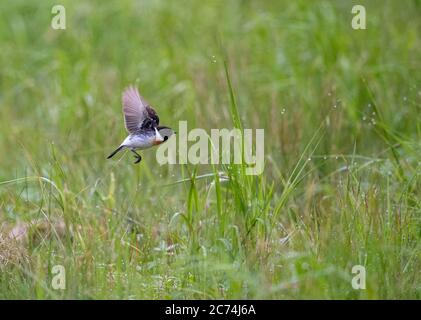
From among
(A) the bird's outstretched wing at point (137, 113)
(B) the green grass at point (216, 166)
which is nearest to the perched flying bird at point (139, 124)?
(A) the bird's outstretched wing at point (137, 113)

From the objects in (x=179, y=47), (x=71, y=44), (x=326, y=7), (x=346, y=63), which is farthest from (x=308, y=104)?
(x=71, y=44)

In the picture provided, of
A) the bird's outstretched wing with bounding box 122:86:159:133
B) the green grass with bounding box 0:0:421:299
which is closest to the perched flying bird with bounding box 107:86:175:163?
the bird's outstretched wing with bounding box 122:86:159:133

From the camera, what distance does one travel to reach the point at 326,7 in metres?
7.72

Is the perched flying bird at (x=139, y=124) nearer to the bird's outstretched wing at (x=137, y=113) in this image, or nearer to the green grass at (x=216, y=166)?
the bird's outstretched wing at (x=137, y=113)

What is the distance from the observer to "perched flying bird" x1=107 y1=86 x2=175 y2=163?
4398 mm

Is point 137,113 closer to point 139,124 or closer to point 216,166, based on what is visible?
point 139,124

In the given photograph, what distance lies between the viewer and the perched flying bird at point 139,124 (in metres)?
4.40

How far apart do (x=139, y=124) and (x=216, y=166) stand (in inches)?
23.1

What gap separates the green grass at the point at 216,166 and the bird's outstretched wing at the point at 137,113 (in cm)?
32

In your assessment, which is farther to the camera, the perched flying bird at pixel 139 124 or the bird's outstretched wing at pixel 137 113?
the bird's outstretched wing at pixel 137 113

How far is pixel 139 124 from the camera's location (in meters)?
4.52

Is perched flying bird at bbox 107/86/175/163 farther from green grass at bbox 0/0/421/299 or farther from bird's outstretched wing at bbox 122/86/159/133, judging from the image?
green grass at bbox 0/0/421/299

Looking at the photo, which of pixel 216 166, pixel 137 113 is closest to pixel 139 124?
pixel 137 113
